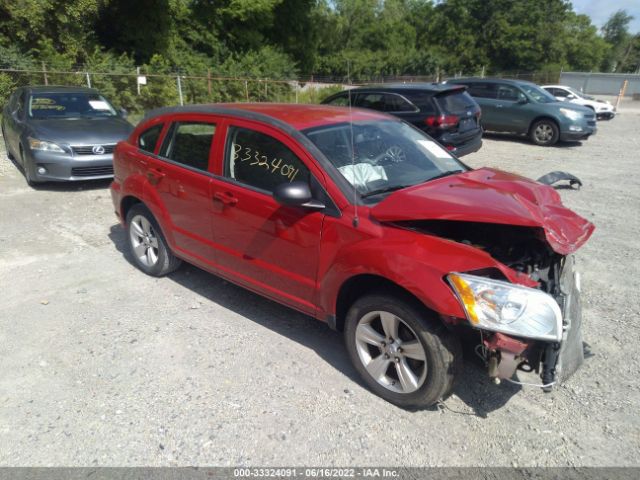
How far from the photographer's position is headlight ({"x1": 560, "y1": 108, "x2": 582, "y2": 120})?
1305 cm

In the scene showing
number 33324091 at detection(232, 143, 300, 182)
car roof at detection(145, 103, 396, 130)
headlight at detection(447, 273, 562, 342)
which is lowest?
headlight at detection(447, 273, 562, 342)

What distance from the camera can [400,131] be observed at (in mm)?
4125

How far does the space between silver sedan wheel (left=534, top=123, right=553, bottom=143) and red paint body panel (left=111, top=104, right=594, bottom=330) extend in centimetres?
1114

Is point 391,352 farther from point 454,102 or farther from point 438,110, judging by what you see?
point 454,102

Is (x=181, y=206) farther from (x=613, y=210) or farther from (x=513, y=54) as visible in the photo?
(x=513, y=54)

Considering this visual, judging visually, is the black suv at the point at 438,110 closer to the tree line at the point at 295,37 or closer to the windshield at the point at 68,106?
the tree line at the point at 295,37

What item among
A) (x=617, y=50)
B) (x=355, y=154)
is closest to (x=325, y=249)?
(x=355, y=154)

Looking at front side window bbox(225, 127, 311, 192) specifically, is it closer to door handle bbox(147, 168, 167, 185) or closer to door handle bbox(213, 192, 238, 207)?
door handle bbox(213, 192, 238, 207)

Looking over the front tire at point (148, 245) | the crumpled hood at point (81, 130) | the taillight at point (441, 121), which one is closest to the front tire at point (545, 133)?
the taillight at point (441, 121)

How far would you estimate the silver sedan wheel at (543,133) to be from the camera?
1349 cm

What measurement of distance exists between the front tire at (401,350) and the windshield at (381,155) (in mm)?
795

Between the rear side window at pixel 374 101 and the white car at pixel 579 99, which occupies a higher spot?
the rear side window at pixel 374 101

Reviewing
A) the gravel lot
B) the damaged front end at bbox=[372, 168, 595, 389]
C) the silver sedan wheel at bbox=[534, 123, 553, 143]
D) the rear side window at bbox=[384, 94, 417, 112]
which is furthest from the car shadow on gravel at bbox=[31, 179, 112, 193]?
the silver sedan wheel at bbox=[534, 123, 553, 143]

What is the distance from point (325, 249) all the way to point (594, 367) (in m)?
2.11
